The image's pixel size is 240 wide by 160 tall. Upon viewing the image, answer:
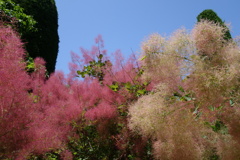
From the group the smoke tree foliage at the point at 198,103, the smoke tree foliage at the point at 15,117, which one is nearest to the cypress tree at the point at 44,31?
the smoke tree foliage at the point at 15,117

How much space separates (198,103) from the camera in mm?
1675

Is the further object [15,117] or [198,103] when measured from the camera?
[198,103]

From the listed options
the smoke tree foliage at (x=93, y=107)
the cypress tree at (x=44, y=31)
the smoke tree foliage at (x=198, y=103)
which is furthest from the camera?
the cypress tree at (x=44, y=31)

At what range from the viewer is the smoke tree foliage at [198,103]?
1.56 metres

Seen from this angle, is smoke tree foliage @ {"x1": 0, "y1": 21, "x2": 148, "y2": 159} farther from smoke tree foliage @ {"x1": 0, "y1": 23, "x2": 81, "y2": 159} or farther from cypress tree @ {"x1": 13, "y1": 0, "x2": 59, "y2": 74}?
cypress tree @ {"x1": 13, "y1": 0, "x2": 59, "y2": 74}

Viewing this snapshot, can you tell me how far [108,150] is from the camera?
3041 millimetres

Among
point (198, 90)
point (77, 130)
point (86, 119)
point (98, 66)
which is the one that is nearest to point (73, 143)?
point (77, 130)

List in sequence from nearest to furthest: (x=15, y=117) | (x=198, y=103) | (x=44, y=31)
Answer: (x=15, y=117)
(x=198, y=103)
(x=44, y=31)

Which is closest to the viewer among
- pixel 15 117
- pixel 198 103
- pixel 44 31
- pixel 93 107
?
pixel 15 117

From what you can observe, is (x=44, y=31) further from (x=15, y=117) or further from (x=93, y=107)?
(x=15, y=117)

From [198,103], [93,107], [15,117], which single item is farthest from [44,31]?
[198,103]

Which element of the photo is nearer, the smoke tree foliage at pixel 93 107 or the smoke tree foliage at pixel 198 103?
the smoke tree foliage at pixel 198 103

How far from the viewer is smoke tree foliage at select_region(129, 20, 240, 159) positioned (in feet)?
5.11

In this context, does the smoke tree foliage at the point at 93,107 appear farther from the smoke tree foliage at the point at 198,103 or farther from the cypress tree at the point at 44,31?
the cypress tree at the point at 44,31
